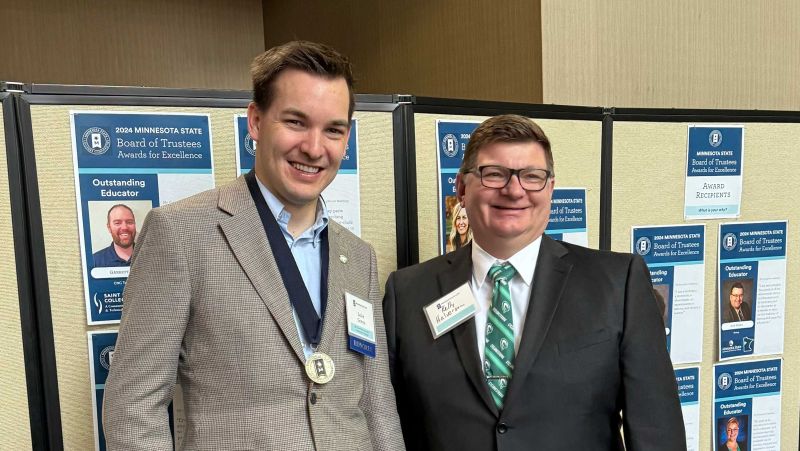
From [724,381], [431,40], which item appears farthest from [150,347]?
[431,40]

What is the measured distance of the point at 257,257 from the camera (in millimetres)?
1297

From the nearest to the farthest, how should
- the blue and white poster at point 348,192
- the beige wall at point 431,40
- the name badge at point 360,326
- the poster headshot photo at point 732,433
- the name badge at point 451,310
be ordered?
1. the name badge at point 360,326
2. the name badge at point 451,310
3. the blue and white poster at point 348,192
4. the poster headshot photo at point 732,433
5. the beige wall at point 431,40

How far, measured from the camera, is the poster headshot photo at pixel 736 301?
2270mm

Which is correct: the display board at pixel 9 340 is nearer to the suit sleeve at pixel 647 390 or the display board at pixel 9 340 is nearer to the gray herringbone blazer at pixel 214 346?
the gray herringbone blazer at pixel 214 346

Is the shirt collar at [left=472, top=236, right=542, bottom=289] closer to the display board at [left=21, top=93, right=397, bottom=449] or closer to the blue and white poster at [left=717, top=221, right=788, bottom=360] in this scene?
the display board at [left=21, top=93, right=397, bottom=449]

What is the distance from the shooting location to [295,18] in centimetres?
486

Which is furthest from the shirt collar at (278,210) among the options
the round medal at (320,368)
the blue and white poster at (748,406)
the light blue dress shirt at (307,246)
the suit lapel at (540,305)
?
the blue and white poster at (748,406)

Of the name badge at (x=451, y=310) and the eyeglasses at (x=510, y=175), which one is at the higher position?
the eyeglasses at (x=510, y=175)

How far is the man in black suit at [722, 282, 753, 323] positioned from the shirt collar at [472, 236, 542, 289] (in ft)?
3.75

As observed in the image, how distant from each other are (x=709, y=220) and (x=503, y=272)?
1.13m

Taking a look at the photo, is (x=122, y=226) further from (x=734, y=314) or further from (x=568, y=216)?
(x=734, y=314)

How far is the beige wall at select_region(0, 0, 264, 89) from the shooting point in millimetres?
4098

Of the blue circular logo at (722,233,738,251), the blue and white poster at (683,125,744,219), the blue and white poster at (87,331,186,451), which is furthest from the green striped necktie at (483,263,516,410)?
the blue circular logo at (722,233,738,251)

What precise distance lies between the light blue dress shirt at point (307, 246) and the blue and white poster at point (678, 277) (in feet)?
4.13
